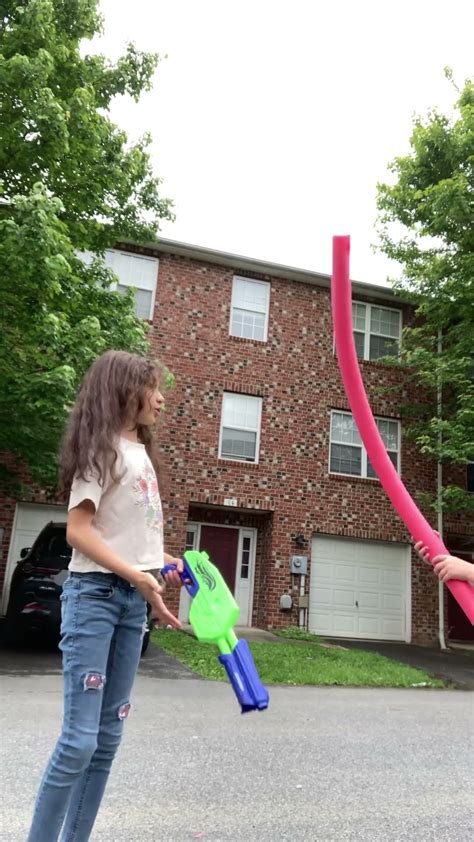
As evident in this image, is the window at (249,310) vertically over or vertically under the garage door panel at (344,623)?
over

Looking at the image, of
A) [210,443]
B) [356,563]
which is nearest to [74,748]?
[210,443]

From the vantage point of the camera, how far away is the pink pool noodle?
1.59 m

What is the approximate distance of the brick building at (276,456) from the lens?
14414 mm

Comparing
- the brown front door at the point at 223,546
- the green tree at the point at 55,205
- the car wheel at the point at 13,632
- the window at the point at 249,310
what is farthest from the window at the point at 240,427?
the car wheel at the point at 13,632

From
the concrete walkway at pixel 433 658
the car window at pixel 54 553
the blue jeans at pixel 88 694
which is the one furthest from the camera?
the concrete walkway at pixel 433 658

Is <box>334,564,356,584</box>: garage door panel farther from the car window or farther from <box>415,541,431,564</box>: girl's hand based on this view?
<box>415,541,431,564</box>: girl's hand

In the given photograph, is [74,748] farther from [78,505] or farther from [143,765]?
[143,765]

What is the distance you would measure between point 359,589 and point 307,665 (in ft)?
20.4

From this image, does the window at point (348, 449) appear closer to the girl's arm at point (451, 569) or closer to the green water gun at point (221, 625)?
the green water gun at point (221, 625)

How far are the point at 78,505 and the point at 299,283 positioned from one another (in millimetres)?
14497

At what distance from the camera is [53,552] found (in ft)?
29.3

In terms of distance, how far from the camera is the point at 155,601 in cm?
210

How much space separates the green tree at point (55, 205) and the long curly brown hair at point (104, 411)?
17.2ft

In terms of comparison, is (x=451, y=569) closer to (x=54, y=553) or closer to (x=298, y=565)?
(x=54, y=553)
